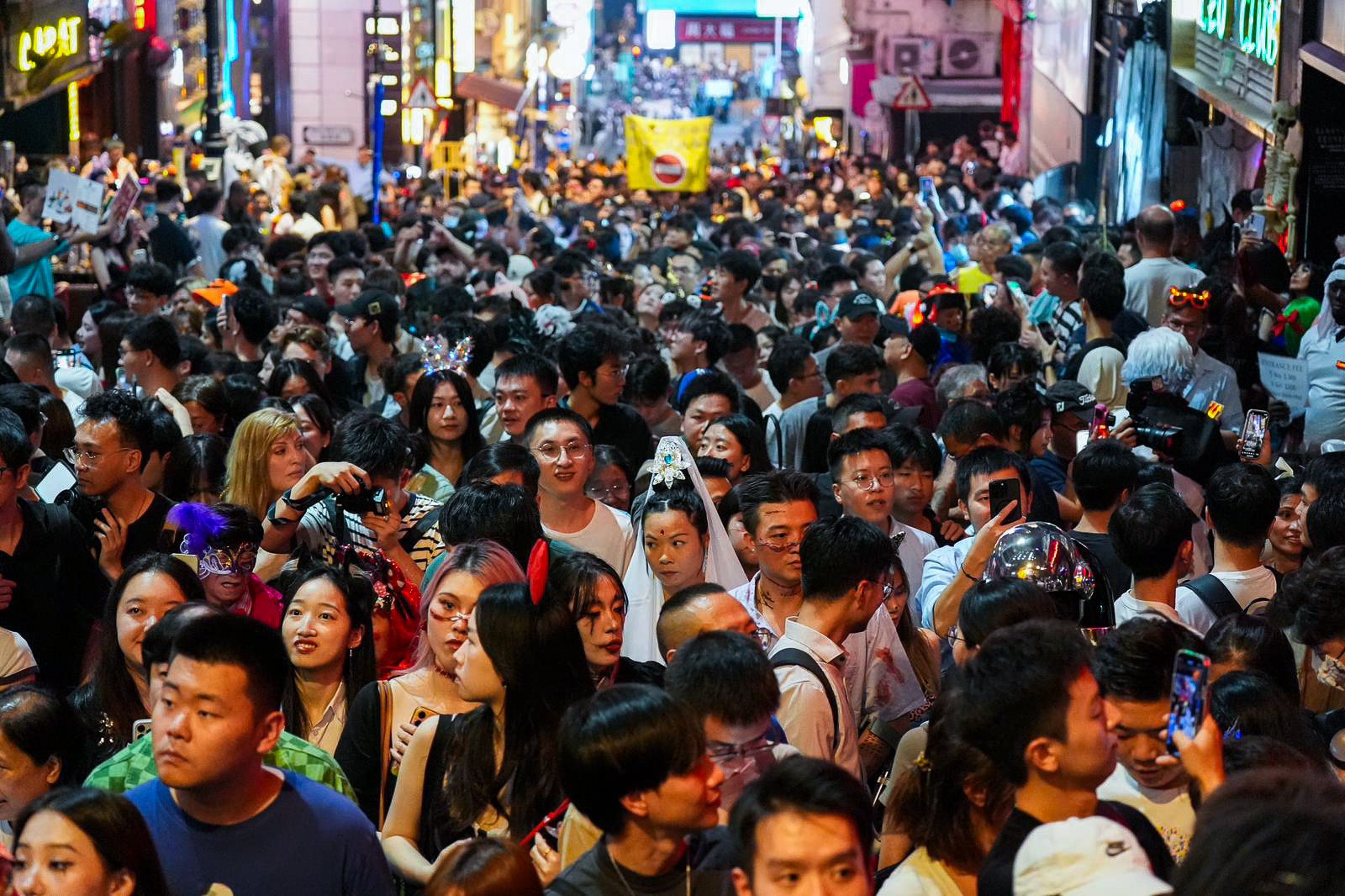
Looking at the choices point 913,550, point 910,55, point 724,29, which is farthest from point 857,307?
point 724,29

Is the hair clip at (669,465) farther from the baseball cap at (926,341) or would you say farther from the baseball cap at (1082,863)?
the baseball cap at (926,341)

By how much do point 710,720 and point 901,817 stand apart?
49 centimetres

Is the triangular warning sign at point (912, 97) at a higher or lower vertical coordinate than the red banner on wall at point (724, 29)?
lower

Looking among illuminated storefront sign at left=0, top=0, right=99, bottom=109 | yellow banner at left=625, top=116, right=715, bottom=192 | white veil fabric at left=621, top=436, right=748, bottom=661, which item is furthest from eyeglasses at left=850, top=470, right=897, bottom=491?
yellow banner at left=625, top=116, right=715, bottom=192

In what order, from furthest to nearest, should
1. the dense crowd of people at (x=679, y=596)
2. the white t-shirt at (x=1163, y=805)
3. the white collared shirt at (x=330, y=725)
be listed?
the white collared shirt at (x=330, y=725) < the white t-shirt at (x=1163, y=805) < the dense crowd of people at (x=679, y=596)

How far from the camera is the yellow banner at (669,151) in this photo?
28500 mm

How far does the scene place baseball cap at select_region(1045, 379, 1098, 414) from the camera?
8430mm

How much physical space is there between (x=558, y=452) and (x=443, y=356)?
2478mm

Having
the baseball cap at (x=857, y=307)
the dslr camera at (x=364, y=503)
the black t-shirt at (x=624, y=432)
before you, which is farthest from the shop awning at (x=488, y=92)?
the dslr camera at (x=364, y=503)

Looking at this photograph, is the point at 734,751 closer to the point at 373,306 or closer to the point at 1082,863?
the point at 1082,863

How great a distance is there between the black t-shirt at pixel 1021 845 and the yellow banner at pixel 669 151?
2515 cm

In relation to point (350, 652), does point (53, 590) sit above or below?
below

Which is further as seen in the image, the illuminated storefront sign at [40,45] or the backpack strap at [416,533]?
the illuminated storefront sign at [40,45]

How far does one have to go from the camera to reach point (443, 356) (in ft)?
30.9
